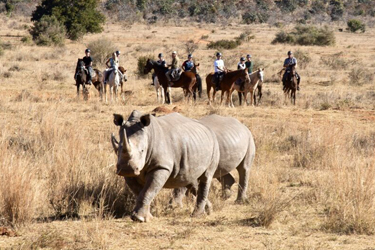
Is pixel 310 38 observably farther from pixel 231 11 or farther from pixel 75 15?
pixel 231 11

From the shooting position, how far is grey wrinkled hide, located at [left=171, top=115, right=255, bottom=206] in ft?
26.2

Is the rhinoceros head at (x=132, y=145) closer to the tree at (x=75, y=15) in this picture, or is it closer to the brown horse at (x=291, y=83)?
the brown horse at (x=291, y=83)

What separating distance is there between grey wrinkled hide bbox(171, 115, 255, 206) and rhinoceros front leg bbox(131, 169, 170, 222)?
1.15 m

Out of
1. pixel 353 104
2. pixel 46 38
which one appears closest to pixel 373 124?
pixel 353 104

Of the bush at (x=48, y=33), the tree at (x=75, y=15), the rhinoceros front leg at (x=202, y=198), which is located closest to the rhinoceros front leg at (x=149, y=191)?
the rhinoceros front leg at (x=202, y=198)

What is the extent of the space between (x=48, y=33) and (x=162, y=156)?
1667 inches

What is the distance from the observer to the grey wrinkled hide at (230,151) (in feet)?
26.2

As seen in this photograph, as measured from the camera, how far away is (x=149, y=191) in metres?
6.73

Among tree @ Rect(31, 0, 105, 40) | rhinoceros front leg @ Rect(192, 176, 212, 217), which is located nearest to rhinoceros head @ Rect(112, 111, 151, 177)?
rhinoceros front leg @ Rect(192, 176, 212, 217)

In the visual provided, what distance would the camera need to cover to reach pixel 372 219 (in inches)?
279

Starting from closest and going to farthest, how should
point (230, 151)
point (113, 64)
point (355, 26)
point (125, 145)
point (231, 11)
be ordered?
1. point (125, 145)
2. point (230, 151)
3. point (113, 64)
4. point (355, 26)
5. point (231, 11)

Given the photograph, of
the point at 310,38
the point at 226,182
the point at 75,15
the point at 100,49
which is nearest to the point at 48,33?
the point at 75,15

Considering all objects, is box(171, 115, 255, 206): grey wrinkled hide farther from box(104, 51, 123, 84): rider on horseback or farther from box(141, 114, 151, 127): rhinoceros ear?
box(104, 51, 123, 84): rider on horseback

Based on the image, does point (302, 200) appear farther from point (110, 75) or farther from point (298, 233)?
point (110, 75)
